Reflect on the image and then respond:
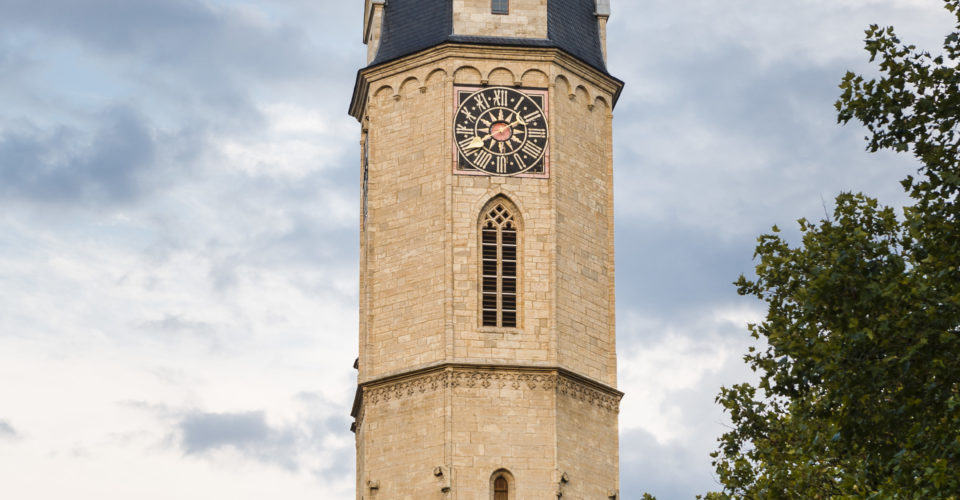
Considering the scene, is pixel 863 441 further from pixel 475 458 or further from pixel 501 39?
pixel 501 39

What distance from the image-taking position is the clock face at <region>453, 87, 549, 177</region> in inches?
2127

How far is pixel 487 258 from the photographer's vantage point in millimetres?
53688

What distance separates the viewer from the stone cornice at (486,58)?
54.8 m

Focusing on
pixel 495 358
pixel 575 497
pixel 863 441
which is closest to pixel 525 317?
pixel 495 358

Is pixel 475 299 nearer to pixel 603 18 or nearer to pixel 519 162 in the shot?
pixel 519 162

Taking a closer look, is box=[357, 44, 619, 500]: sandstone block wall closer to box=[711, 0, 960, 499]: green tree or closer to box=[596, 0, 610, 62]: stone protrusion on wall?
box=[596, 0, 610, 62]: stone protrusion on wall

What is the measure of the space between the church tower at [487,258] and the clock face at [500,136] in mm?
41

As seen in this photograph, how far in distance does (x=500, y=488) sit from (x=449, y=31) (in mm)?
12157

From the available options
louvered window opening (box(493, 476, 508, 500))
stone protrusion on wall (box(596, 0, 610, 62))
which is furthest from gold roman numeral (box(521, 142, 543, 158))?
louvered window opening (box(493, 476, 508, 500))

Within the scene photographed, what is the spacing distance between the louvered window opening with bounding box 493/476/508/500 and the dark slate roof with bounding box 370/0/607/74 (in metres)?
11.4

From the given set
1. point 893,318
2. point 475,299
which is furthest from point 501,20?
point 893,318

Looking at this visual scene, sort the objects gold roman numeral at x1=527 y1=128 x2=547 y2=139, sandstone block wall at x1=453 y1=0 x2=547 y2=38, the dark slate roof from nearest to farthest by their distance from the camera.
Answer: gold roman numeral at x1=527 y1=128 x2=547 y2=139 → the dark slate roof → sandstone block wall at x1=453 y1=0 x2=547 y2=38

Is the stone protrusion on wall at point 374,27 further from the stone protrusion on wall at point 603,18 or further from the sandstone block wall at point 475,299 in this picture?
the stone protrusion on wall at point 603,18

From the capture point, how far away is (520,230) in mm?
53875
